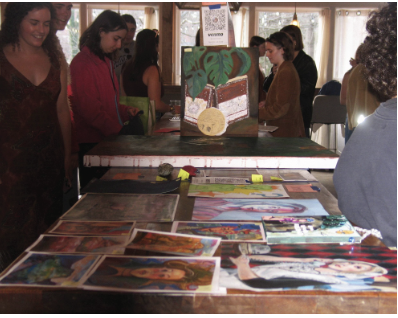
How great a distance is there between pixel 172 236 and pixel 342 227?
18.2 inches

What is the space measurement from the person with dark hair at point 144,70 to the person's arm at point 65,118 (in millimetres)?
1177

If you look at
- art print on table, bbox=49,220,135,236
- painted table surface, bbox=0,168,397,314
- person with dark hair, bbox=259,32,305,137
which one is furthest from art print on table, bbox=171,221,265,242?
person with dark hair, bbox=259,32,305,137

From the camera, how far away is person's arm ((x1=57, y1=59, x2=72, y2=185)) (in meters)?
2.26

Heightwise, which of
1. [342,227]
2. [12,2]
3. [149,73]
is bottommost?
[342,227]

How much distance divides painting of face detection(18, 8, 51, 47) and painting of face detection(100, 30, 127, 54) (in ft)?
1.70

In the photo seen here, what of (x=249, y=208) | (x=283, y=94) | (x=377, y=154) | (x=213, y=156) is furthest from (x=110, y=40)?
(x=377, y=154)

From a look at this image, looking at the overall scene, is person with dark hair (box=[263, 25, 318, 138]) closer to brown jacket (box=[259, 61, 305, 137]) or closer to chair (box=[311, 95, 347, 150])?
brown jacket (box=[259, 61, 305, 137])

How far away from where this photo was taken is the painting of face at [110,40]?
2545 millimetres

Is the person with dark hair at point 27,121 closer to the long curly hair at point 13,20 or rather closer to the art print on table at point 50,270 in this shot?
the long curly hair at point 13,20

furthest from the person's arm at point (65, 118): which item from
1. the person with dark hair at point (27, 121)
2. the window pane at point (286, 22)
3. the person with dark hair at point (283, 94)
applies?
the window pane at point (286, 22)

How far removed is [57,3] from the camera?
8.43 feet

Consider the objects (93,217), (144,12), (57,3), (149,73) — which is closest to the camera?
(93,217)

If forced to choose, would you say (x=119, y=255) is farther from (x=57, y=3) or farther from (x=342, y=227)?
(x=57, y=3)

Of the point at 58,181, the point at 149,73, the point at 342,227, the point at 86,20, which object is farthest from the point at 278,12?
the point at 342,227
